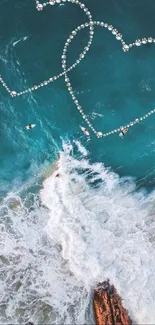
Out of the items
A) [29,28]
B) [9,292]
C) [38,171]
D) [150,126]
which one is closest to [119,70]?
[150,126]

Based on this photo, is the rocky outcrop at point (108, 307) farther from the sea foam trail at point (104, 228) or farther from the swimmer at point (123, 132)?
the swimmer at point (123, 132)

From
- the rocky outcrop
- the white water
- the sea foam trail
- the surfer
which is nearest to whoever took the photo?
the rocky outcrop

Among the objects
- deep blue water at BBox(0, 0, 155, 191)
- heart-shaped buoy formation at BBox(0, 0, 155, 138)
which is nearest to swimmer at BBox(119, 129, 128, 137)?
deep blue water at BBox(0, 0, 155, 191)

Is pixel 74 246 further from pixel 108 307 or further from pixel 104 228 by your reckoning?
pixel 108 307

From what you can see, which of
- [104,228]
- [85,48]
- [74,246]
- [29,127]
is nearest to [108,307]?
[74,246]

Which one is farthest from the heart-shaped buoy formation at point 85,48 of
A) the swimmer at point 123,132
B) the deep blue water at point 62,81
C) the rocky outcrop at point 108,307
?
the rocky outcrop at point 108,307

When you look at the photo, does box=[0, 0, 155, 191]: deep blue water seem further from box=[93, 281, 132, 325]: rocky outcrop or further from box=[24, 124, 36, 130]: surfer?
box=[93, 281, 132, 325]: rocky outcrop

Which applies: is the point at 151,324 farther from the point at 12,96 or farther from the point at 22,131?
the point at 12,96
